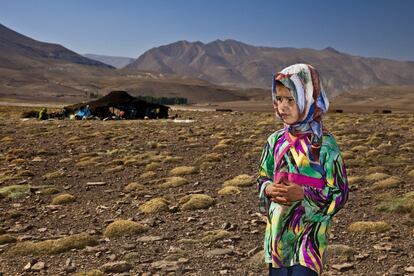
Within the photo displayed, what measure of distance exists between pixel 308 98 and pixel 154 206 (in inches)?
357

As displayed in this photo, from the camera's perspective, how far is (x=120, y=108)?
56469 mm

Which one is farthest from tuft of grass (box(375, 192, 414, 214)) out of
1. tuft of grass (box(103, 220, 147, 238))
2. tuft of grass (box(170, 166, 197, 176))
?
tuft of grass (box(170, 166, 197, 176))

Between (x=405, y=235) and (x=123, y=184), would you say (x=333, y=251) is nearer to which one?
(x=405, y=235)

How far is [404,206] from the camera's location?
10727mm

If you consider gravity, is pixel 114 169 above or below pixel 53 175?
above

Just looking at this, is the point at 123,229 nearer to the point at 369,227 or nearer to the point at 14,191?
the point at 369,227

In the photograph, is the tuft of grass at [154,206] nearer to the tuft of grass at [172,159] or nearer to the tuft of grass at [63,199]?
the tuft of grass at [63,199]

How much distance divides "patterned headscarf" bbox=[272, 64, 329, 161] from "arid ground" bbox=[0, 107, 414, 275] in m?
4.58

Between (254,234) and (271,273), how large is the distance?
599 centimetres

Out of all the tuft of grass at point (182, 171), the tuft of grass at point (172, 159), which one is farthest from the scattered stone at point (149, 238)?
the tuft of grass at point (172, 159)

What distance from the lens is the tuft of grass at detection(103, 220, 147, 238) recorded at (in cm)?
997

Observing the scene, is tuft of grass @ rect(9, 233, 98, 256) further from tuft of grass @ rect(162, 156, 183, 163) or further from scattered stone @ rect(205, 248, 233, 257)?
tuft of grass @ rect(162, 156, 183, 163)

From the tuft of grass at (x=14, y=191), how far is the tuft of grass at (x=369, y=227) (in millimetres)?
10454

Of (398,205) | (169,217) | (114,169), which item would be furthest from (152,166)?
(398,205)
